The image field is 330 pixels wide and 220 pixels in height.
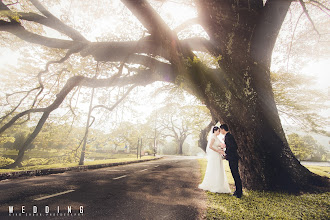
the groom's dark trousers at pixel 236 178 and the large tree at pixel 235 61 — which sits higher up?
the large tree at pixel 235 61

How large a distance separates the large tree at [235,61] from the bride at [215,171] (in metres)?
0.60

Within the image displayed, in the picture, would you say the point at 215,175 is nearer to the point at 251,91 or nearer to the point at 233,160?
the point at 233,160

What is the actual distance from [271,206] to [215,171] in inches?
73.3

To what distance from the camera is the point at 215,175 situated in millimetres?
5113

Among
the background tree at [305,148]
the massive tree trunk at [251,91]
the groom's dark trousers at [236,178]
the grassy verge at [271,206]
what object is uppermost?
the massive tree trunk at [251,91]

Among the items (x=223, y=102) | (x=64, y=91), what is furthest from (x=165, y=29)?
(x=64, y=91)

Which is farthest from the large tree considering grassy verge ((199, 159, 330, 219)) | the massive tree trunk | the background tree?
the background tree

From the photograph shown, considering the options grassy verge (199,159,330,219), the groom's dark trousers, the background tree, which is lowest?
the background tree

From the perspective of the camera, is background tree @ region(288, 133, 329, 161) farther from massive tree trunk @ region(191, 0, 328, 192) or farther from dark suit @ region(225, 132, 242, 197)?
dark suit @ region(225, 132, 242, 197)

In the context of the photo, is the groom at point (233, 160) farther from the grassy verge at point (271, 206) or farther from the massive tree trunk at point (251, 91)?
the massive tree trunk at point (251, 91)

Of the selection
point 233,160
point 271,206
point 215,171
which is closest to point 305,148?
point 215,171

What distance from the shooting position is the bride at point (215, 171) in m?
4.98

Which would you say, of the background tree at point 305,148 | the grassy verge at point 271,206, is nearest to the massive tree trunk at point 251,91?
the grassy verge at point 271,206

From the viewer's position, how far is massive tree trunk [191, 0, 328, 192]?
4.46 m
